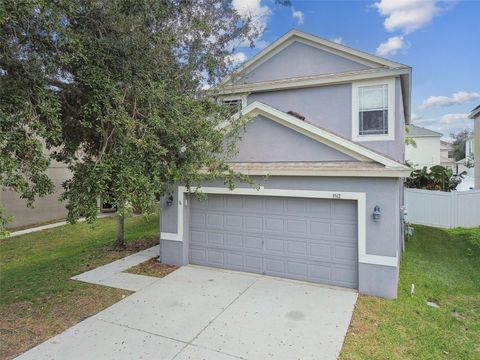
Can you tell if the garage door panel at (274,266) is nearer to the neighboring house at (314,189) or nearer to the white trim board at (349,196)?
the neighboring house at (314,189)

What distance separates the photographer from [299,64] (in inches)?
436

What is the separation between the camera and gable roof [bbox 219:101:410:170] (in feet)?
24.4

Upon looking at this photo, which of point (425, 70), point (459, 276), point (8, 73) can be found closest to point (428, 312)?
point (459, 276)

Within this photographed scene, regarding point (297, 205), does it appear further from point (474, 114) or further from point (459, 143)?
point (459, 143)

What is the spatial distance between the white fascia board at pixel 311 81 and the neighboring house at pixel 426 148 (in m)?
25.7

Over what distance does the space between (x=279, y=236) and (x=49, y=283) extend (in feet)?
19.7

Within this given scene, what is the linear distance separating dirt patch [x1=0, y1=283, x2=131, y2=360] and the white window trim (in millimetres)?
7566

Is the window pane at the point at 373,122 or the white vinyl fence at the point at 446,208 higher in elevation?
the window pane at the point at 373,122

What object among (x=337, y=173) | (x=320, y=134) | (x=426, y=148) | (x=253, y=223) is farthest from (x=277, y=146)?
(x=426, y=148)

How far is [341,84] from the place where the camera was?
9789mm

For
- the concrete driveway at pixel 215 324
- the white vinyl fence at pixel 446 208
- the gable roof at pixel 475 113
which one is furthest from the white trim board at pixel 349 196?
the gable roof at pixel 475 113

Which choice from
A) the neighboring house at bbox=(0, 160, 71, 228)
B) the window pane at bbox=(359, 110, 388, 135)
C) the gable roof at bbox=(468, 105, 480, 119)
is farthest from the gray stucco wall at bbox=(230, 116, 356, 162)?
the gable roof at bbox=(468, 105, 480, 119)

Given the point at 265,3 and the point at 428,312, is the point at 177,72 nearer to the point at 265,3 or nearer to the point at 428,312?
the point at 265,3

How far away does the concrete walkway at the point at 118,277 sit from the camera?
8070 millimetres
